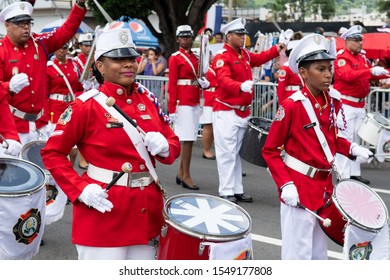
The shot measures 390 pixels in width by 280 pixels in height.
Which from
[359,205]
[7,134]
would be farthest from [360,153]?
[7,134]

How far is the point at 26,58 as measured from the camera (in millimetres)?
7660

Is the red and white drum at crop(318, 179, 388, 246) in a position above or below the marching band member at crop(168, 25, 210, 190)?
above

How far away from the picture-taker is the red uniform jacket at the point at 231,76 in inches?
354

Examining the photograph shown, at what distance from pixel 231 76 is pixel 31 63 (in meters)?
2.56

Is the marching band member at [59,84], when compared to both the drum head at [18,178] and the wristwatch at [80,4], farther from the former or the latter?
the drum head at [18,178]

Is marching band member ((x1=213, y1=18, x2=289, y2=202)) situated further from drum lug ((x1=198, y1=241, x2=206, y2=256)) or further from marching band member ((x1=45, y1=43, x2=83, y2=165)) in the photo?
drum lug ((x1=198, y1=241, x2=206, y2=256))

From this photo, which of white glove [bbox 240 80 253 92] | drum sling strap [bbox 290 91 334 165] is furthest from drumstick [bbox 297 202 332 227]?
white glove [bbox 240 80 253 92]

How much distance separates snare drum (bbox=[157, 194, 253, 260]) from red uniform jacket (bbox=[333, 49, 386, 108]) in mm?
6437

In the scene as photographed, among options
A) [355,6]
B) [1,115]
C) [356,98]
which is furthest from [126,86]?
[355,6]

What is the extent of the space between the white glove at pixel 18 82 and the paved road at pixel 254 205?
1.55 metres

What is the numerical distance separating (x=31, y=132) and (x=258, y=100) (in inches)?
276

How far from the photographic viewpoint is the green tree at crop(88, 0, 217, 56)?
18.6 metres

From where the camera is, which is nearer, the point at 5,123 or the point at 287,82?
the point at 5,123

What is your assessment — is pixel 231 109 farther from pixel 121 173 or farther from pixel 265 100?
pixel 121 173
